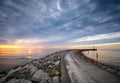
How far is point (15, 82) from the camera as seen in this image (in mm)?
4719

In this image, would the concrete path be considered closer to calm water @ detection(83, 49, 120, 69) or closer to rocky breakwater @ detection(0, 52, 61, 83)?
rocky breakwater @ detection(0, 52, 61, 83)

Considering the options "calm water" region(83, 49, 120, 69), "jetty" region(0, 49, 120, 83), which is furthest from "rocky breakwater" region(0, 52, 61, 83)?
"calm water" region(83, 49, 120, 69)

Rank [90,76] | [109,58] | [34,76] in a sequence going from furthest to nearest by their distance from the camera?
[109,58] < [90,76] < [34,76]

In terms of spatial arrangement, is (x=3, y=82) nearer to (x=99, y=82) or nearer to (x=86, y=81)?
(x=86, y=81)

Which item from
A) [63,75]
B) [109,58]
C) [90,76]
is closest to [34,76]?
[63,75]

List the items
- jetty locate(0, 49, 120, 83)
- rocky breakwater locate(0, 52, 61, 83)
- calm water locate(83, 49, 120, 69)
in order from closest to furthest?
rocky breakwater locate(0, 52, 61, 83) → jetty locate(0, 49, 120, 83) → calm water locate(83, 49, 120, 69)

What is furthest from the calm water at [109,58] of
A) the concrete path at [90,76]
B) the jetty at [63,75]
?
the concrete path at [90,76]

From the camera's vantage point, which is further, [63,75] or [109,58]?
[109,58]

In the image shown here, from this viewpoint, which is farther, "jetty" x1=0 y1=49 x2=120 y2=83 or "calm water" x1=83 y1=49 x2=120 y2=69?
"calm water" x1=83 y1=49 x2=120 y2=69

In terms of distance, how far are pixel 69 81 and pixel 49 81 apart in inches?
44.7

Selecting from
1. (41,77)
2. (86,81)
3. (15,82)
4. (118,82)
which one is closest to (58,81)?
(41,77)

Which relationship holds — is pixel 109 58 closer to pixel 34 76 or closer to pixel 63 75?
pixel 63 75

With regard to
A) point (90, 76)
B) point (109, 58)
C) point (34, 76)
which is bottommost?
point (109, 58)

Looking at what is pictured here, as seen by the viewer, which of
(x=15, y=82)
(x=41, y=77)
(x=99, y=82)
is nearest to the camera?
(x=15, y=82)
